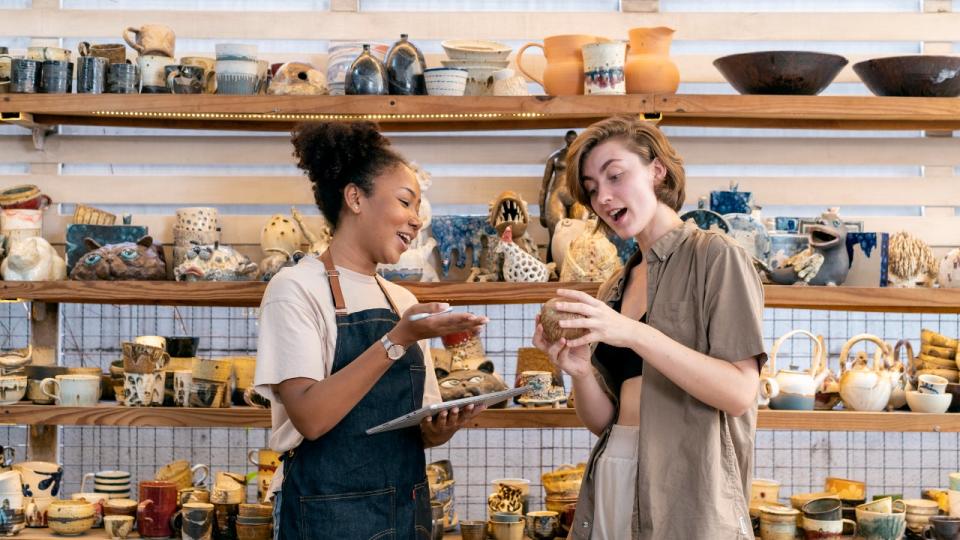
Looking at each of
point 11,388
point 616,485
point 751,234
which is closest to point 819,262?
point 751,234

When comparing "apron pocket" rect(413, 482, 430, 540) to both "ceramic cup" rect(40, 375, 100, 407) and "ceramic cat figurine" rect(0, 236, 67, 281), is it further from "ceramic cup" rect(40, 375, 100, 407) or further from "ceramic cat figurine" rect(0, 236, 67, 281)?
"ceramic cat figurine" rect(0, 236, 67, 281)

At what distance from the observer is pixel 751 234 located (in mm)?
3105

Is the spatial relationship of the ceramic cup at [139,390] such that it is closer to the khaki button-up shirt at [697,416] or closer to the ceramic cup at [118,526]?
the ceramic cup at [118,526]

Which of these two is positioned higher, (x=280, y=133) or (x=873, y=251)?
(x=280, y=133)

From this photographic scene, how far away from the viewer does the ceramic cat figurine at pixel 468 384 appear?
302cm

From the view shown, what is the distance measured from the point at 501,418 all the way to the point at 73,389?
4.06 ft

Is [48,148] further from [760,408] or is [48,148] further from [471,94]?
[760,408]

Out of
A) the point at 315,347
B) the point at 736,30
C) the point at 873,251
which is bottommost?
the point at 315,347

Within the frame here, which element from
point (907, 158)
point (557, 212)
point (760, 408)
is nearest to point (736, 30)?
point (907, 158)

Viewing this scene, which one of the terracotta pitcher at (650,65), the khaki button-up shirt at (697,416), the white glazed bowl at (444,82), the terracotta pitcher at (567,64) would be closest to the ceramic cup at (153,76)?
the white glazed bowl at (444,82)

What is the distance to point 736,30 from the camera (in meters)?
3.64

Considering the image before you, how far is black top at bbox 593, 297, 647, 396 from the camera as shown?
226 centimetres

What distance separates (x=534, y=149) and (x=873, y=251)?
1.10 metres

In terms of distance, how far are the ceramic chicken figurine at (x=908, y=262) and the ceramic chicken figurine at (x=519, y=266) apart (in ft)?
3.24
